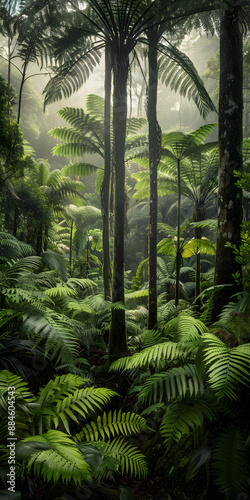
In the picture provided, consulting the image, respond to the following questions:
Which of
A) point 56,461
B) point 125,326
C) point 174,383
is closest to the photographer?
point 56,461

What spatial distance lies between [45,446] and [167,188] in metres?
5.51

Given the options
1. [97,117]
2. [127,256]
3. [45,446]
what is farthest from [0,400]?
[127,256]

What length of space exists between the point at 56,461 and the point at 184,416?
0.97m

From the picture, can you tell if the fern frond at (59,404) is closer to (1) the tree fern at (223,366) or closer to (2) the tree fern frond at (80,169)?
(1) the tree fern at (223,366)

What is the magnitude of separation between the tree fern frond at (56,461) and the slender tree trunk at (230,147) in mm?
2085

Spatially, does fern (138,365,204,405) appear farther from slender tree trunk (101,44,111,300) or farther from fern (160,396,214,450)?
slender tree trunk (101,44,111,300)

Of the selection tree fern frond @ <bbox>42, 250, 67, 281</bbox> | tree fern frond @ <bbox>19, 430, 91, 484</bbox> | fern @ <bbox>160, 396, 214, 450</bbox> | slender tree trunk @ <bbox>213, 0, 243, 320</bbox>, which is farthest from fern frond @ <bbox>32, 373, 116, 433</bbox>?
tree fern frond @ <bbox>42, 250, 67, 281</bbox>

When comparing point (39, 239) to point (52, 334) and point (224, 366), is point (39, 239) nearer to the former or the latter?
point (52, 334)

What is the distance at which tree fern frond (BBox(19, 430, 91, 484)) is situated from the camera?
120 centimetres

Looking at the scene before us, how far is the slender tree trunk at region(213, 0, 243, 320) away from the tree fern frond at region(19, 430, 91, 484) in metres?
2.08

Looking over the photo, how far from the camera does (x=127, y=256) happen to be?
13.9 meters

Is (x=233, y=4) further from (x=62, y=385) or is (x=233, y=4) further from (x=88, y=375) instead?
(x=88, y=375)

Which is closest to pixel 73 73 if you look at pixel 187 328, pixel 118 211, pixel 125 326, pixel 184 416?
pixel 118 211

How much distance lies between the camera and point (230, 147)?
9.93 feet
